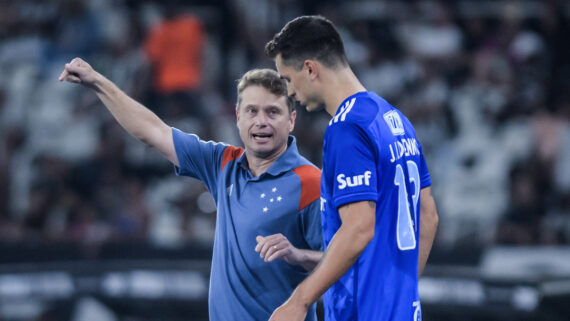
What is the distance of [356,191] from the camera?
125 inches

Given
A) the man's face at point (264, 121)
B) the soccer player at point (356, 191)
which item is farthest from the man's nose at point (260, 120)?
the soccer player at point (356, 191)

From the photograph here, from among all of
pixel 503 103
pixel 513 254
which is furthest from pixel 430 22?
pixel 513 254

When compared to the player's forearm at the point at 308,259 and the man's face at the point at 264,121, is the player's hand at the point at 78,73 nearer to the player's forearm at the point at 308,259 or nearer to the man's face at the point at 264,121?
the man's face at the point at 264,121

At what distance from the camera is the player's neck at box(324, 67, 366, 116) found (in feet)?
11.5

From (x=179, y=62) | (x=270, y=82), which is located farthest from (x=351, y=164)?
(x=179, y=62)

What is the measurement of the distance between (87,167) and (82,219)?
35.2 inches

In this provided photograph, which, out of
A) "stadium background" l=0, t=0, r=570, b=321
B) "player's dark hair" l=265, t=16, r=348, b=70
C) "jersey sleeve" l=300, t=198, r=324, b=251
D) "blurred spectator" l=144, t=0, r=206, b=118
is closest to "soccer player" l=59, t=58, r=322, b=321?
"jersey sleeve" l=300, t=198, r=324, b=251

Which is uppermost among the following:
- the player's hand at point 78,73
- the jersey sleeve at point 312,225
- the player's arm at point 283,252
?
the player's hand at point 78,73

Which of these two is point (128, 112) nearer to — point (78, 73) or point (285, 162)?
point (78, 73)

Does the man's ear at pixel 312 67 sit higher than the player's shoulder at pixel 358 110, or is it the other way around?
the man's ear at pixel 312 67

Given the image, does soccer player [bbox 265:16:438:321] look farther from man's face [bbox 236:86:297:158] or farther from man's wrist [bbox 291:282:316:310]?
man's face [bbox 236:86:297:158]

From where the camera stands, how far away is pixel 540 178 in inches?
A: 331

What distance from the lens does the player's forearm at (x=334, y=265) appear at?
311cm

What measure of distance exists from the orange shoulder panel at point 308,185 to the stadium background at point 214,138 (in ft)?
→ 11.0
